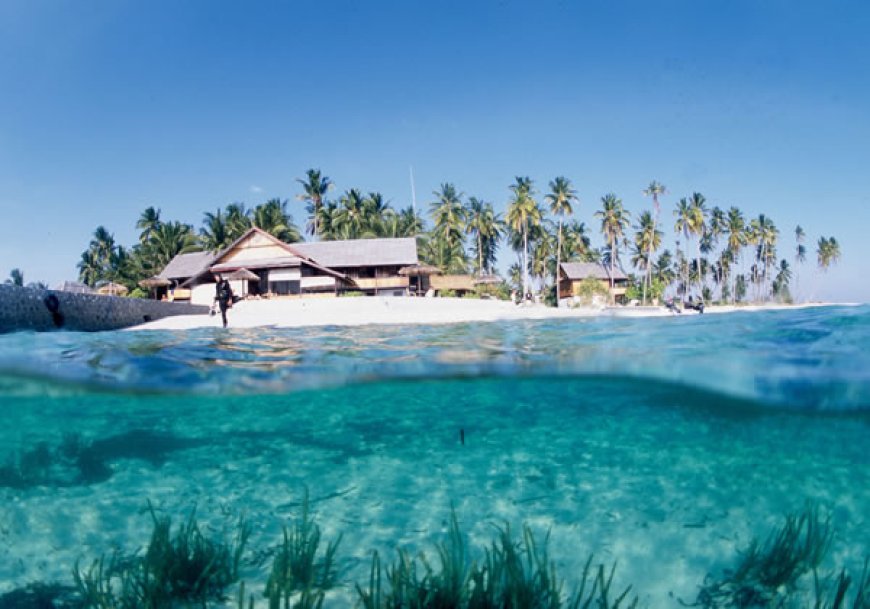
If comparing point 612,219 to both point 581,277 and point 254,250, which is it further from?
point 254,250

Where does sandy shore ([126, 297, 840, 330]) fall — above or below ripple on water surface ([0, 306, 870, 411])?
above

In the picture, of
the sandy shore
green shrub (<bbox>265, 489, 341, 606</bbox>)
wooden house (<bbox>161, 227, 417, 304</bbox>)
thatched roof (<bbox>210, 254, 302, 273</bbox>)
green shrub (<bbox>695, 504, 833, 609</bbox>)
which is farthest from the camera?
wooden house (<bbox>161, 227, 417, 304</bbox>)

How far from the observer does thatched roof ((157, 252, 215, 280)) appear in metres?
47.1

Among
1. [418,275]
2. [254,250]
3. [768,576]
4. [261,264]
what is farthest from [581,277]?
[768,576]

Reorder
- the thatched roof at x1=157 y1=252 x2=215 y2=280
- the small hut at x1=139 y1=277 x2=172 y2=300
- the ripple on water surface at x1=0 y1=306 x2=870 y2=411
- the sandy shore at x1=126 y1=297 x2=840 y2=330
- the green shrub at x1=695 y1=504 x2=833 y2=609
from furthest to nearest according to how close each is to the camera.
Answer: the small hut at x1=139 y1=277 x2=172 y2=300
the thatched roof at x1=157 y1=252 x2=215 y2=280
the sandy shore at x1=126 y1=297 x2=840 y2=330
the ripple on water surface at x1=0 y1=306 x2=870 y2=411
the green shrub at x1=695 y1=504 x2=833 y2=609

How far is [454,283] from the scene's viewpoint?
47.6 metres

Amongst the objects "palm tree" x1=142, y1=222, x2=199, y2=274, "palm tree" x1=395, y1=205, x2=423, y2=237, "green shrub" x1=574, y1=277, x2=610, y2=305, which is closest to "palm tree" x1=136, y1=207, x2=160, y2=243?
"palm tree" x1=142, y1=222, x2=199, y2=274

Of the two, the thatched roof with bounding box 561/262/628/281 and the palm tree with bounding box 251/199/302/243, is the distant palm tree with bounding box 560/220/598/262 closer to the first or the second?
the thatched roof with bounding box 561/262/628/281

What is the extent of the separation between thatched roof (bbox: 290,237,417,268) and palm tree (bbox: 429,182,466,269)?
1257 centimetres

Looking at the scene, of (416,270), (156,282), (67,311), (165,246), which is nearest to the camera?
(67,311)

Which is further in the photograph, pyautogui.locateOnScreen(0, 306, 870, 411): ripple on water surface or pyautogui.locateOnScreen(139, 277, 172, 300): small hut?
pyautogui.locateOnScreen(139, 277, 172, 300): small hut

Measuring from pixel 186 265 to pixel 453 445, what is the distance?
4753cm

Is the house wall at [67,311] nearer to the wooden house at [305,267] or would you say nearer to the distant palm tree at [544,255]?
the wooden house at [305,267]

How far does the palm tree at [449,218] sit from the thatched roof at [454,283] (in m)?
10.3
